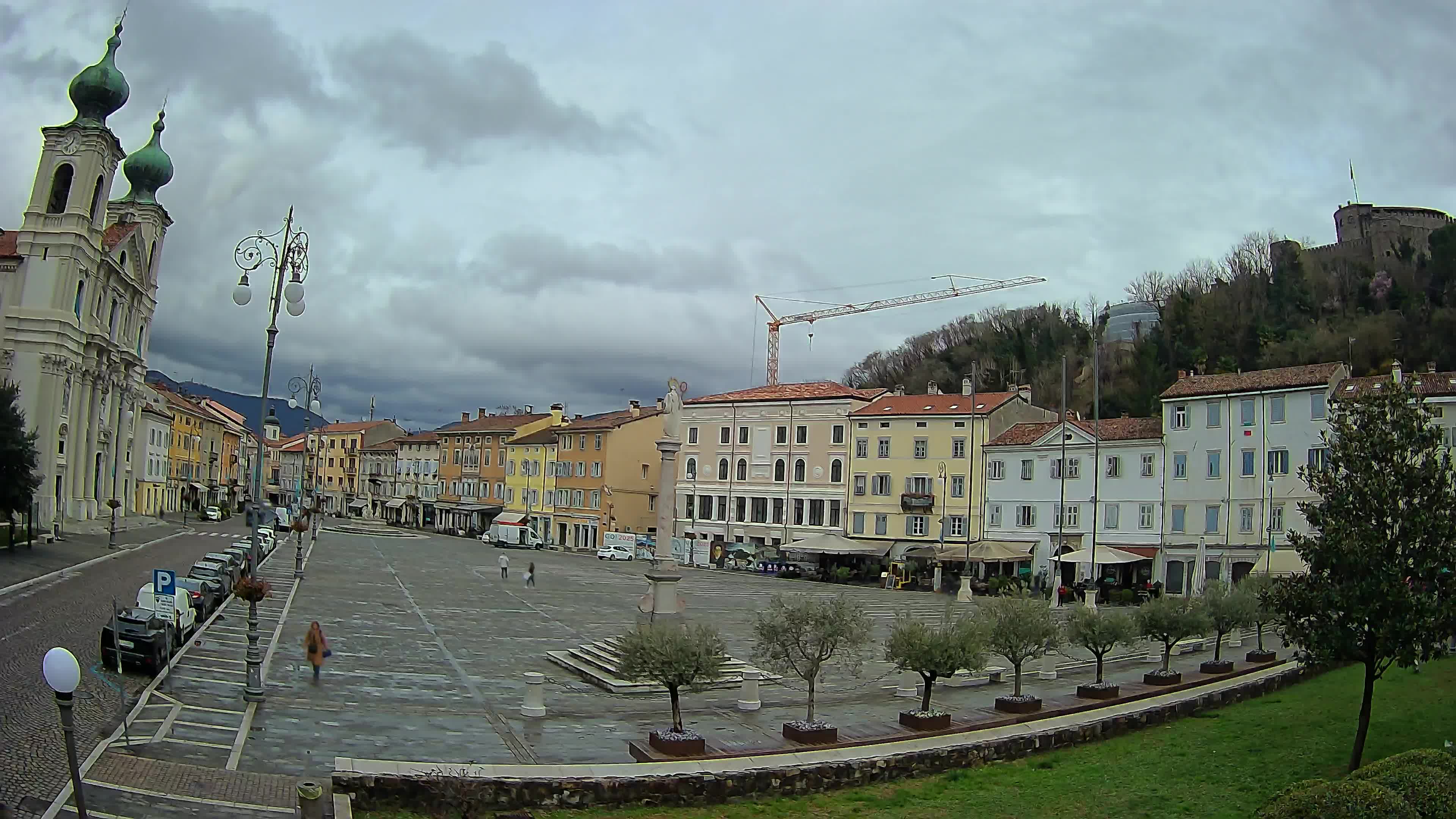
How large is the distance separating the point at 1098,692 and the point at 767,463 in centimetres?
5254

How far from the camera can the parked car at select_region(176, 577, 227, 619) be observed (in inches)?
1134

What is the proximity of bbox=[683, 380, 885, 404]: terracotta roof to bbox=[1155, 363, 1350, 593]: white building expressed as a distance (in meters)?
23.5

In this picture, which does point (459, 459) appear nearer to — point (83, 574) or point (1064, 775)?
point (83, 574)

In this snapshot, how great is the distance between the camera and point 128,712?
57.5ft

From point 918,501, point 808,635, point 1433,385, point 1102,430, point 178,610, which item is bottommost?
point 178,610

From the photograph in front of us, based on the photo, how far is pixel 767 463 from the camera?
74.5 meters

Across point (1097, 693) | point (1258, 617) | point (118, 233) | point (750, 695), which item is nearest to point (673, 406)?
point (750, 695)

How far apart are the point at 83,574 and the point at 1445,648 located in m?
42.5

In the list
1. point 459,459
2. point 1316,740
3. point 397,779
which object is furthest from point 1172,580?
point 459,459

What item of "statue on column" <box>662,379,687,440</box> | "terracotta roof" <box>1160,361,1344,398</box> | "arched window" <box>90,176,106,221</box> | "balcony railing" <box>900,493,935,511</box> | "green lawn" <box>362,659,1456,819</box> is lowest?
"green lawn" <box>362,659,1456,819</box>

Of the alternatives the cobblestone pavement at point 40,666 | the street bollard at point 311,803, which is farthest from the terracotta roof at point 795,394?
the street bollard at point 311,803

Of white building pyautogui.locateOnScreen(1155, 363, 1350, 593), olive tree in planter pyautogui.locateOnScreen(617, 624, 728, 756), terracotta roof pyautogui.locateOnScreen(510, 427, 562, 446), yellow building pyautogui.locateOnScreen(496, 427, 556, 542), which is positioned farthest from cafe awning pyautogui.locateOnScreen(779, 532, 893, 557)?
olive tree in planter pyautogui.locateOnScreen(617, 624, 728, 756)

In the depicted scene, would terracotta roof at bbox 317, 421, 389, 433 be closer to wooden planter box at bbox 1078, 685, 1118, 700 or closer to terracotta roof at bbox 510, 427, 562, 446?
terracotta roof at bbox 510, 427, 562, 446

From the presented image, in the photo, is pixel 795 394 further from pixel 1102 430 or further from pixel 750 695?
pixel 750 695
